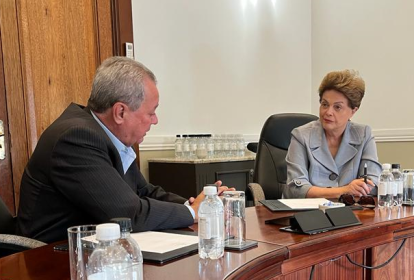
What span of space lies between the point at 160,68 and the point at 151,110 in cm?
184

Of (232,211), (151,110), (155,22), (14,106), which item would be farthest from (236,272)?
(155,22)

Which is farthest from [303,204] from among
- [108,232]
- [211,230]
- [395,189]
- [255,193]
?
[108,232]

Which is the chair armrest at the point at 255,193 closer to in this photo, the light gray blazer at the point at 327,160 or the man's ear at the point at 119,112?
the light gray blazer at the point at 327,160

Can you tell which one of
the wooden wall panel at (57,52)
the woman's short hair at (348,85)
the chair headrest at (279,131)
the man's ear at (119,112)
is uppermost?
the wooden wall panel at (57,52)

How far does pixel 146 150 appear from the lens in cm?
323

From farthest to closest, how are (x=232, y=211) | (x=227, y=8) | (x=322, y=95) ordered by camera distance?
(x=227, y=8) → (x=322, y=95) → (x=232, y=211)

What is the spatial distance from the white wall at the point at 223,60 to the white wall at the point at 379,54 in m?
0.38

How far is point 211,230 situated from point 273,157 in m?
1.44

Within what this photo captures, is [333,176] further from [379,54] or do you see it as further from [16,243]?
[379,54]

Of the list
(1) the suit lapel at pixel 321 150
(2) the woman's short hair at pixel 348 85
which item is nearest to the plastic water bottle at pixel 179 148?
(1) the suit lapel at pixel 321 150

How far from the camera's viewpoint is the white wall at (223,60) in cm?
329

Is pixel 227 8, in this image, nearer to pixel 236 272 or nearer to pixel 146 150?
pixel 146 150

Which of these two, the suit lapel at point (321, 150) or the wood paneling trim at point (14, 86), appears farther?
the wood paneling trim at point (14, 86)

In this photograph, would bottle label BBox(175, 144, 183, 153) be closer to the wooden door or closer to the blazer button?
the wooden door
